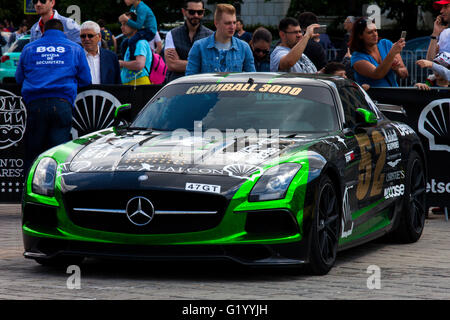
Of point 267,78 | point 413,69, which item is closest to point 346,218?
point 267,78

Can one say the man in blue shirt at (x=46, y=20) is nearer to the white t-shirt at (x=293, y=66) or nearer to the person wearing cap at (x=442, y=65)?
the white t-shirt at (x=293, y=66)

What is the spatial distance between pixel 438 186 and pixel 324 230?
13.7ft

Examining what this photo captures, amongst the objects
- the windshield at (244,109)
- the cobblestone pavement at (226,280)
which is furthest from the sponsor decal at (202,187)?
the windshield at (244,109)

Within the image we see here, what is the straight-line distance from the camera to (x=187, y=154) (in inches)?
310

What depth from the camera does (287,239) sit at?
751cm

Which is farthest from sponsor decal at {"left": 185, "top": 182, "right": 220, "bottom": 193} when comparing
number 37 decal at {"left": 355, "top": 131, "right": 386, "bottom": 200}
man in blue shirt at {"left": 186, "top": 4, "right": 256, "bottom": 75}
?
man in blue shirt at {"left": 186, "top": 4, "right": 256, "bottom": 75}

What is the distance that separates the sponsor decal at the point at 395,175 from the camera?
9.55m

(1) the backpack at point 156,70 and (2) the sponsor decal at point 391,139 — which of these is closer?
(2) the sponsor decal at point 391,139

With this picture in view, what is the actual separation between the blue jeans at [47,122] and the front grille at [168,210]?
13.1 ft

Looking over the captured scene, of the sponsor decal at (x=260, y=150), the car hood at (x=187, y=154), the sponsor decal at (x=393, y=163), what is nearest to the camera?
the car hood at (x=187, y=154)

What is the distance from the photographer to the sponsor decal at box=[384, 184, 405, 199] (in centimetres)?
950

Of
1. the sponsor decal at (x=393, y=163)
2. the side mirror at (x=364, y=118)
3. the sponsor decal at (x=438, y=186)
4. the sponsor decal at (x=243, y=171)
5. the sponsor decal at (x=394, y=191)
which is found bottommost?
the sponsor decal at (x=438, y=186)

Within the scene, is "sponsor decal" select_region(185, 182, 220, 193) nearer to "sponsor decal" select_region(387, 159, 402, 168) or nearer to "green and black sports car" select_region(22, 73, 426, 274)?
"green and black sports car" select_region(22, 73, 426, 274)
